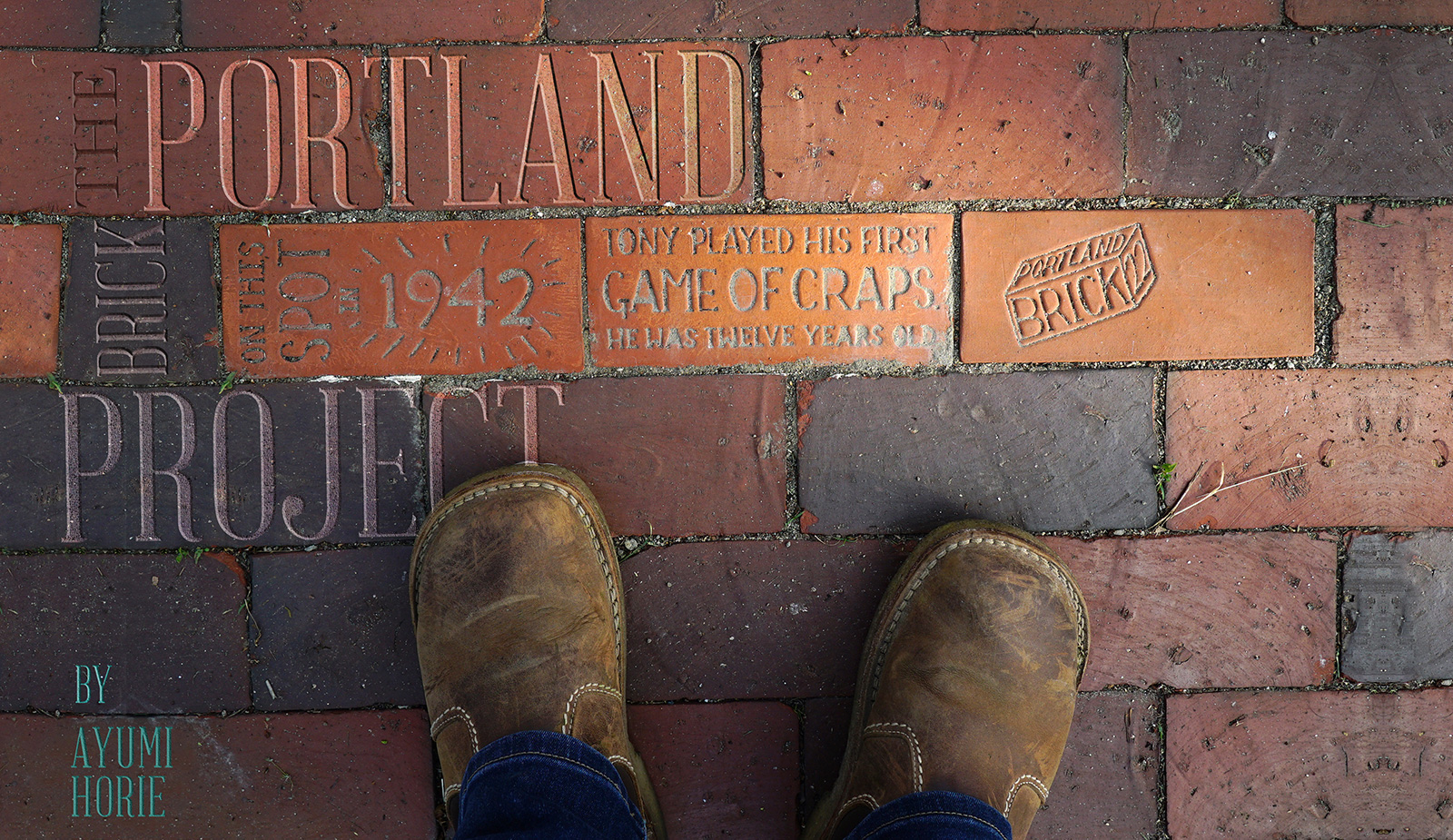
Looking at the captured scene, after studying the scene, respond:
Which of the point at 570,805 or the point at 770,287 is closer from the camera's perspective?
the point at 570,805

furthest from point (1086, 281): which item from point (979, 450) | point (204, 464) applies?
point (204, 464)

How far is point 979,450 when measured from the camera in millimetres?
1665

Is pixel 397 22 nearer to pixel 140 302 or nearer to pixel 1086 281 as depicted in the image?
pixel 140 302

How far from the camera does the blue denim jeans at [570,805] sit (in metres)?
1.38

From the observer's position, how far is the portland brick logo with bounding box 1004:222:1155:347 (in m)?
1.65

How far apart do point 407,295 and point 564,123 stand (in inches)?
20.2

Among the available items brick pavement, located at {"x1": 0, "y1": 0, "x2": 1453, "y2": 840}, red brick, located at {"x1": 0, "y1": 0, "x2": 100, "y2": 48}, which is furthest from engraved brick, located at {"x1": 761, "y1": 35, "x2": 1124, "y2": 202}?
red brick, located at {"x1": 0, "y1": 0, "x2": 100, "y2": 48}

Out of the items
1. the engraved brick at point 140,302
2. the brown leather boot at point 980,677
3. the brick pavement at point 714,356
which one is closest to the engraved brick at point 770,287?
the brick pavement at point 714,356

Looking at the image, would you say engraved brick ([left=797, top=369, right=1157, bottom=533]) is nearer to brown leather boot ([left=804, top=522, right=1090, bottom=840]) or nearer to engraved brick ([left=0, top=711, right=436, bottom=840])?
brown leather boot ([left=804, top=522, right=1090, bottom=840])

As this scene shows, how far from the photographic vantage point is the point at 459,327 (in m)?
1.64

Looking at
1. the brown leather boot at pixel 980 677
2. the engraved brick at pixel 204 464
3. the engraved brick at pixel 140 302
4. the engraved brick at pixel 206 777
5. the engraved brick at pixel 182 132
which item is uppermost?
the engraved brick at pixel 182 132

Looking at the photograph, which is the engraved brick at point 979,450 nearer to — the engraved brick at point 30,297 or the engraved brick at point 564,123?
the engraved brick at point 564,123

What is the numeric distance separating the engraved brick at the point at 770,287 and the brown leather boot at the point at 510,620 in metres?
0.37

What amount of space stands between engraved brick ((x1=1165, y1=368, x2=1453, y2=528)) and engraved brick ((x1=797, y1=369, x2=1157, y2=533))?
0.34 feet
